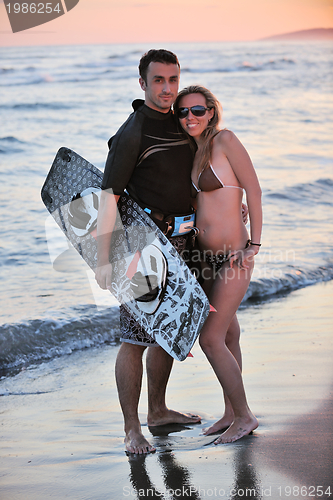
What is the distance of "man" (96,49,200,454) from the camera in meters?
2.37

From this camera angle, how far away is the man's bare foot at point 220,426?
2.59 metres

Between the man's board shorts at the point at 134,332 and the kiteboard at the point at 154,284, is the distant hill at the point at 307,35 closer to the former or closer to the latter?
the kiteboard at the point at 154,284

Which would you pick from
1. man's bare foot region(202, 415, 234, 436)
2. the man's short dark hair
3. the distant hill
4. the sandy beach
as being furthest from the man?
the distant hill

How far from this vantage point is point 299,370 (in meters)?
3.26

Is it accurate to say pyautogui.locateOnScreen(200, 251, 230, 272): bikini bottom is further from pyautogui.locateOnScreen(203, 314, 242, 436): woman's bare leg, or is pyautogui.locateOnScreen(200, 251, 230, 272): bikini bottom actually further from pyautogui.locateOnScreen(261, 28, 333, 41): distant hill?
pyautogui.locateOnScreen(261, 28, 333, 41): distant hill

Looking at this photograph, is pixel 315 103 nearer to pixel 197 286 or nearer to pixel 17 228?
pixel 17 228

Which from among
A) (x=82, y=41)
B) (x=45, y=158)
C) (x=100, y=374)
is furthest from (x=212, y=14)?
(x=100, y=374)

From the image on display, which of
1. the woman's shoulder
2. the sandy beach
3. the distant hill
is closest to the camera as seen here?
the sandy beach

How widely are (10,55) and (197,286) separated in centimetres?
1898

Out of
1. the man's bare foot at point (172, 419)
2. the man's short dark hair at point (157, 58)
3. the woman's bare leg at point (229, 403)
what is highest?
the man's short dark hair at point (157, 58)

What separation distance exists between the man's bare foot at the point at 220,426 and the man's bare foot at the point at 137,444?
361 mm

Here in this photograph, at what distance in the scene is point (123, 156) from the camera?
2340 mm

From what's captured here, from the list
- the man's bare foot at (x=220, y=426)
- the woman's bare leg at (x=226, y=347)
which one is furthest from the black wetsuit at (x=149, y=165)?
the man's bare foot at (x=220, y=426)

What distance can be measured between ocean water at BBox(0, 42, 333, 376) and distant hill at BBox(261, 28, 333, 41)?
1.49 ft
